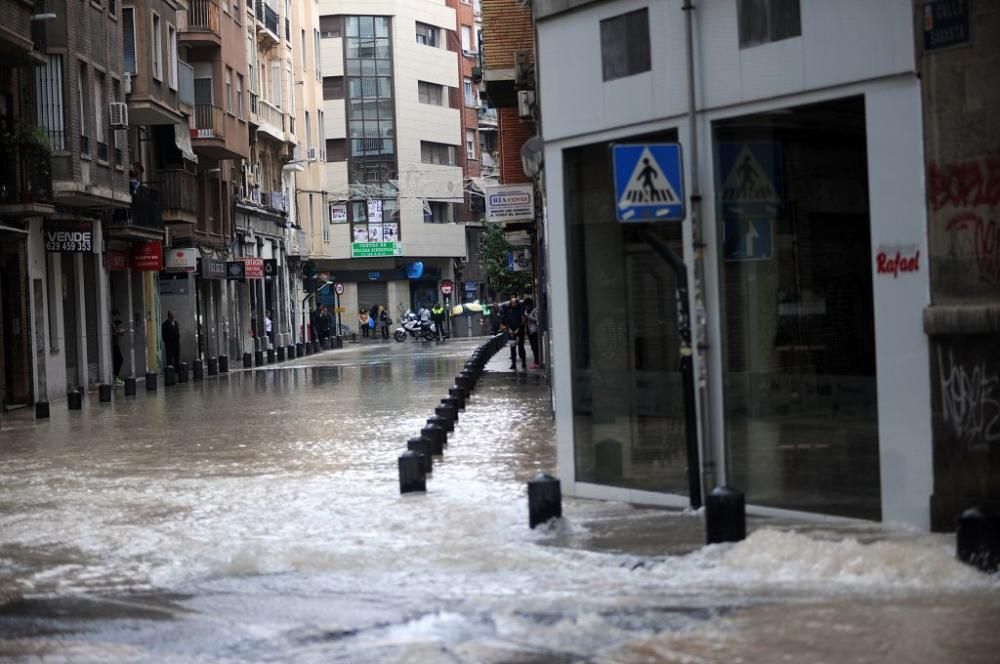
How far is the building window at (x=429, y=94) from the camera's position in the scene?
321ft

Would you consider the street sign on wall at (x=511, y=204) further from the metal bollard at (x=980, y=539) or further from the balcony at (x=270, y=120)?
the balcony at (x=270, y=120)

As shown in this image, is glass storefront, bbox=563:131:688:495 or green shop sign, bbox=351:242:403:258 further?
green shop sign, bbox=351:242:403:258

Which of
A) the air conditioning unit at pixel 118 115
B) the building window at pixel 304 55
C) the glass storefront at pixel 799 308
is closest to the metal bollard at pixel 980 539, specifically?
the glass storefront at pixel 799 308

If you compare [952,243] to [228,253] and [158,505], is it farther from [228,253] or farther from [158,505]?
[228,253]

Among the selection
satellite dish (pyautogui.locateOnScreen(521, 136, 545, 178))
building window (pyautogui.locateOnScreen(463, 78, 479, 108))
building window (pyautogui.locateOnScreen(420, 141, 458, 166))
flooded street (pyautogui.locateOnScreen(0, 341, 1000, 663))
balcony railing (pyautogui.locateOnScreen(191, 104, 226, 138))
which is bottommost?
flooded street (pyautogui.locateOnScreen(0, 341, 1000, 663))

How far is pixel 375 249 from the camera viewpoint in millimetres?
95000

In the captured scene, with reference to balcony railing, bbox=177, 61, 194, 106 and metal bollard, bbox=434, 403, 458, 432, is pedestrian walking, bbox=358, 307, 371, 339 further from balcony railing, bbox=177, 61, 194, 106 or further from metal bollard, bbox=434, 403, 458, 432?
metal bollard, bbox=434, 403, 458, 432

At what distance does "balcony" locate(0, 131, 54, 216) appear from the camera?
34.0 meters

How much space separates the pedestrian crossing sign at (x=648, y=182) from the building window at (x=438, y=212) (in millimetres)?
85083

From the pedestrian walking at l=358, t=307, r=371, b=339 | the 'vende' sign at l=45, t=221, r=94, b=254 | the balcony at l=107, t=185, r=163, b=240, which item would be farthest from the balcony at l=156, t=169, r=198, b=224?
the pedestrian walking at l=358, t=307, r=371, b=339

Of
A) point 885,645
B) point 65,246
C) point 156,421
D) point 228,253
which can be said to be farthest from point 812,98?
point 228,253

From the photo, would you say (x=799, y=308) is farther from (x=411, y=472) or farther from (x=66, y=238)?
(x=66, y=238)

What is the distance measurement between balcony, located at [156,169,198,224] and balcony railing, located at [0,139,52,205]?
560 inches

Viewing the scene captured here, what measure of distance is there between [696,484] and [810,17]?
332 cm
